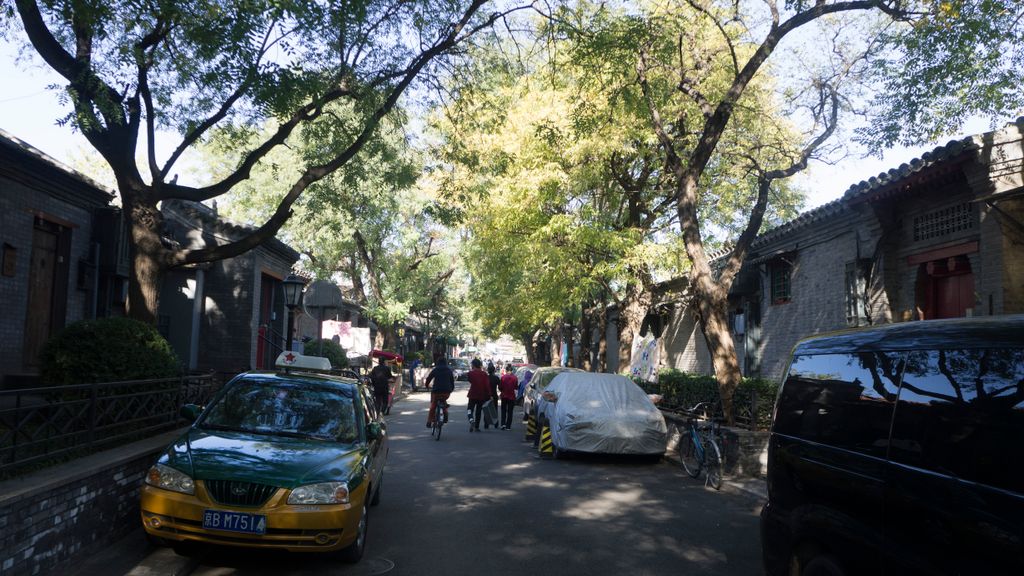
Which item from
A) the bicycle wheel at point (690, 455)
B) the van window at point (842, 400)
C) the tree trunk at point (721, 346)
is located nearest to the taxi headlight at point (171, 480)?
the van window at point (842, 400)

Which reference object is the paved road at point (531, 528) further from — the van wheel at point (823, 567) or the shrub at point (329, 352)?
the shrub at point (329, 352)

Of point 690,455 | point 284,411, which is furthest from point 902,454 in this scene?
point 690,455

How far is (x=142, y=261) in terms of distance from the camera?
1004 centimetres

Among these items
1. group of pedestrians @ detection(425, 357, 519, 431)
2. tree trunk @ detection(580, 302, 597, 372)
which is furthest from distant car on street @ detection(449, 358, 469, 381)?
group of pedestrians @ detection(425, 357, 519, 431)

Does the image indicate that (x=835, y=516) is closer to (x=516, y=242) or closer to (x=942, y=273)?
(x=942, y=273)

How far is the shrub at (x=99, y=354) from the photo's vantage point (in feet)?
26.8

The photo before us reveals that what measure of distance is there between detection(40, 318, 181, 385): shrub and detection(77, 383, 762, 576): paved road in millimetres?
2358

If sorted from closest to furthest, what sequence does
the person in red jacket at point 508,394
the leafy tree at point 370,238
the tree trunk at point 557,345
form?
the person in red jacket at point 508,394, the leafy tree at point 370,238, the tree trunk at point 557,345

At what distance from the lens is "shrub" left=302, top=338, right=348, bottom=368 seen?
2178 centimetres

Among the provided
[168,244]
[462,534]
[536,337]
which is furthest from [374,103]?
[536,337]

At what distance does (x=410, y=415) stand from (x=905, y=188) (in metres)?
16.0

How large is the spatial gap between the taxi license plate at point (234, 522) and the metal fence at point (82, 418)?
139cm

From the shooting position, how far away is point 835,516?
4098mm

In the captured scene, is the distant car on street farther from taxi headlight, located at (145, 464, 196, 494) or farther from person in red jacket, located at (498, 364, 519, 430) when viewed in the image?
taxi headlight, located at (145, 464, 196, 494)
